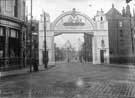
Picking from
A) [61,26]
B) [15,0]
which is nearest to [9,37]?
[15,0]

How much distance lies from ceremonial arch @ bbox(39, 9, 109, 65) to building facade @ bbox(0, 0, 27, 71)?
57.7 ft

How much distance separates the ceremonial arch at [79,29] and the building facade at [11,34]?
57.7ft

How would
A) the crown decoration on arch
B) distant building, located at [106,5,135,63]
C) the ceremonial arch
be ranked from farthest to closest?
distant building, located at [106,5,135,63]
the ceremonial arch
the crown decoration on arch

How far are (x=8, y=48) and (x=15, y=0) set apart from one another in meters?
7.44

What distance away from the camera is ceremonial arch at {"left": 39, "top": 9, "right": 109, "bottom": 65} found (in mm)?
44344

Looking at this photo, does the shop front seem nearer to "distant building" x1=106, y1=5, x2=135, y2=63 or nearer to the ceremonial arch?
the ceremonial arch

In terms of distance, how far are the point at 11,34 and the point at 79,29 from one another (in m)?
22.9

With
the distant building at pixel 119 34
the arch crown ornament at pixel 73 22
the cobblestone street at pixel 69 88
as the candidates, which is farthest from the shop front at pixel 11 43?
the distant building at pixel 119 34

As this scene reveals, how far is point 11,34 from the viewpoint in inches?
948

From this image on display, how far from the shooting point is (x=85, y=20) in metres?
44.6

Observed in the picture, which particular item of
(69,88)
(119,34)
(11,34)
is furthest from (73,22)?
(69,88)

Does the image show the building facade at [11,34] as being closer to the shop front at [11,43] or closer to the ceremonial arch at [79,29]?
the shop front at [11,43]

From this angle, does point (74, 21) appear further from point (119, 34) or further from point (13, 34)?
point (13, 34)

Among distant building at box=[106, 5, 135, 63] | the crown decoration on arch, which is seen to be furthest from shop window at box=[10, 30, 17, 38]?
distant building at box=[106, 5, 135, 63]
